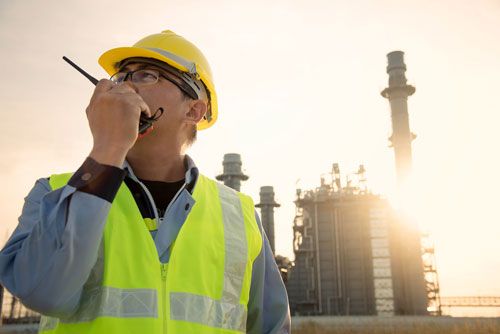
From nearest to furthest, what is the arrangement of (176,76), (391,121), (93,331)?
1. (93,331)
2. (176,76)
3. (391,121)

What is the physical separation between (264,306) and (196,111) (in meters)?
0.97

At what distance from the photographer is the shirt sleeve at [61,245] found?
125cm

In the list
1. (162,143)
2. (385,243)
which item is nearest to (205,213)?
(162,143)

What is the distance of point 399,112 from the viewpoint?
23.9 meters

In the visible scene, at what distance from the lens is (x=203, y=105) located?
237cm

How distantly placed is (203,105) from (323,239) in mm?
28604

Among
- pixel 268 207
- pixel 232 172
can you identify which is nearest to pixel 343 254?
pixel 268 207

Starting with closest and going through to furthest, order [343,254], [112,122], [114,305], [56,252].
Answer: [56,252] → [112,122] → [114,305] → [343,254]

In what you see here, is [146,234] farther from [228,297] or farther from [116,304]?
[228,297]

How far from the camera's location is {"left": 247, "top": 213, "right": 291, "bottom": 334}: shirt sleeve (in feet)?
6.74

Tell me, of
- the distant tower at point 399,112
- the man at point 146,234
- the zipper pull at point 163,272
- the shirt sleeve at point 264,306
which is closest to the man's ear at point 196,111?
the man at point 146,234

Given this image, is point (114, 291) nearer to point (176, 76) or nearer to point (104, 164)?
point (104, 164)

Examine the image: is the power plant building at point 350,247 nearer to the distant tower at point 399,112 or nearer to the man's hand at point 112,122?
the distant tower at point 399,112

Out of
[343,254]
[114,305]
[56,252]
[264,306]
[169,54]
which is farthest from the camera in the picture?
[343,254]
